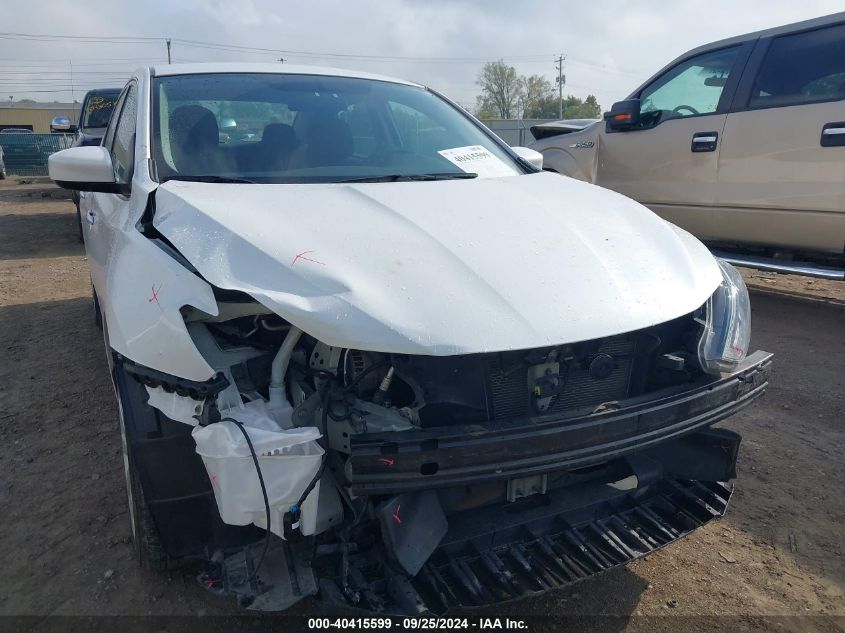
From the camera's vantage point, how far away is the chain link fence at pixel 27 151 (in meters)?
22.7

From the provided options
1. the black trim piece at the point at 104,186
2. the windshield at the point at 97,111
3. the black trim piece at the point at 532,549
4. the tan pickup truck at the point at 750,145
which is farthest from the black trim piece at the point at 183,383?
the windshield at the point at 97,111

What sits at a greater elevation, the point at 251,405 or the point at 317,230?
the point at 317,230

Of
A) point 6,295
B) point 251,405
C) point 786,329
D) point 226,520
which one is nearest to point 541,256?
point 251,405

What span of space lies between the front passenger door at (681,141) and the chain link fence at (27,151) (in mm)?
22048

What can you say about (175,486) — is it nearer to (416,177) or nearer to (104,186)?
(104,186)

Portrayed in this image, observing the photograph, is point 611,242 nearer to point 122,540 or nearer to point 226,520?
point 226,520

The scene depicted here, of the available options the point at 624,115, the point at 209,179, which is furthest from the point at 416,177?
the point at 624,115

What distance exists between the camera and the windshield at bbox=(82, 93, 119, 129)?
1041cm

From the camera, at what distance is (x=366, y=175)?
278 cm

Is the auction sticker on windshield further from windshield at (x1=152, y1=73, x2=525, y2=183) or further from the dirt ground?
the dirt ground

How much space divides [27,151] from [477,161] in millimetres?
24895

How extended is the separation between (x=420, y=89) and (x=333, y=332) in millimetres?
2480

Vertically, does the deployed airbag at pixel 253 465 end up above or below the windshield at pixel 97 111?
below

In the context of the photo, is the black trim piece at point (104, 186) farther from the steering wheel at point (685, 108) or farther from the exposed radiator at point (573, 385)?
the steering wheel at point (685, 108)
